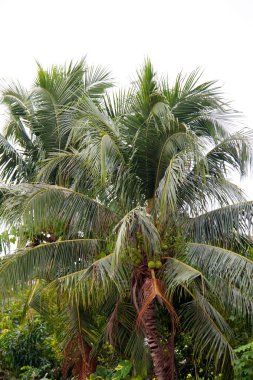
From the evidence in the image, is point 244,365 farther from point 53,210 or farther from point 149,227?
point 53,210

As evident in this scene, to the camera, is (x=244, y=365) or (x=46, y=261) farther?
(x=46, y=261)

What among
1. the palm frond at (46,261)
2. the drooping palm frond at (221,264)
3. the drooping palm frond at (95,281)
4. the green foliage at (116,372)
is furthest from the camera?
the green foliage at (116,372)

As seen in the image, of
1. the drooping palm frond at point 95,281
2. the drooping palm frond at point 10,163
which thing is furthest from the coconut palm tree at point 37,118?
the drooping palm frond at point 95,281

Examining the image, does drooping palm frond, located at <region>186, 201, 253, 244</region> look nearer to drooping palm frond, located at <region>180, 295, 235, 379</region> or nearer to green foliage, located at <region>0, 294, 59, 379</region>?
drooping palm frond, located at <region>180, 295, 235, 379</region>

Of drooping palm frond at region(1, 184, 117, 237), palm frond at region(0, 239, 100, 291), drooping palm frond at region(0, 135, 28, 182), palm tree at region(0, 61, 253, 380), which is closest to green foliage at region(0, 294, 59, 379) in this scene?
palm tree at region(0, 61, 253, 380)

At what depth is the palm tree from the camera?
9.66m

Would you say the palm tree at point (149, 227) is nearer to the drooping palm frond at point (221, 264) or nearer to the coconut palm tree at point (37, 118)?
the drooping palm frond at point (221, 264)

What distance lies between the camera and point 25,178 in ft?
43.6

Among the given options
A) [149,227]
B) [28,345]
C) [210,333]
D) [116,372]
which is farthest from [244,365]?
[28,345]

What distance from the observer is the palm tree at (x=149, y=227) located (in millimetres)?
9664

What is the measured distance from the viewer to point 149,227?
9.41m

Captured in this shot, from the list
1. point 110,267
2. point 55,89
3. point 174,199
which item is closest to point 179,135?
point 174,199

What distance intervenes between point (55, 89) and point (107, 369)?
5.45m

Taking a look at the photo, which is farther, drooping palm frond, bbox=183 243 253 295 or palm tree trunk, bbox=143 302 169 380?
palm tree trunk, bbox=143 302 169 380
